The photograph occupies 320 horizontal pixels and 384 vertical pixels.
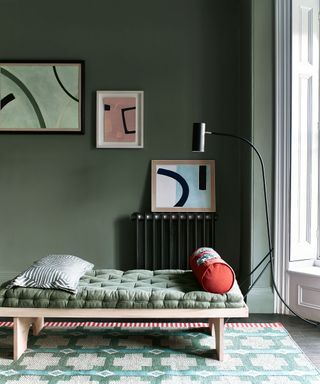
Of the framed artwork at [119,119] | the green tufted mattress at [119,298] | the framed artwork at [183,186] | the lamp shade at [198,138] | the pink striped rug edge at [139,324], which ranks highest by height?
the framed artwork at [119,119]

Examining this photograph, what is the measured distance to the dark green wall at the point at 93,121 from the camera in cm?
427

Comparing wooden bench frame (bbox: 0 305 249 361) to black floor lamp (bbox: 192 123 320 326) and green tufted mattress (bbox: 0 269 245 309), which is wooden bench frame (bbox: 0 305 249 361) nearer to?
green tufted mattress (bbox: 0 269 245 309)

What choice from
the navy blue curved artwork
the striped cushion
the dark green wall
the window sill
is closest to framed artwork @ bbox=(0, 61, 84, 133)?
the dark green wall

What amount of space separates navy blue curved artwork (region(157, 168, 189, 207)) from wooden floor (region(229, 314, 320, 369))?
1174mm

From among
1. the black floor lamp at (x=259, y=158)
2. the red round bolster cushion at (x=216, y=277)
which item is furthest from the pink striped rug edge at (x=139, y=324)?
the red round bolster cushion at (x=216, y=277)

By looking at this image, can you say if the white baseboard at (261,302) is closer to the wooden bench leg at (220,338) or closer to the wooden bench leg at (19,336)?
the wooden bench leg at (220,338)

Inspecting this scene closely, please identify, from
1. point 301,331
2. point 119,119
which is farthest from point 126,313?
point 119,119

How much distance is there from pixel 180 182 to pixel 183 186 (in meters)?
0.05

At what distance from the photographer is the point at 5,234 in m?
4.31

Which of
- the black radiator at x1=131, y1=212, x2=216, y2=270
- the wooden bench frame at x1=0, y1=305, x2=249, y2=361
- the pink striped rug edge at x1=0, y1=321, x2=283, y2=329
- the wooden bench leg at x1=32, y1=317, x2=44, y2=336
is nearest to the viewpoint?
the wooden bench frame at x1=0, y1=305, x2=249, y2=361

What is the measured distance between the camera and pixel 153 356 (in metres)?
2.84

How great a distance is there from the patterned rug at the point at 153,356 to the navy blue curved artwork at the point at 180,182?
3.94 ft

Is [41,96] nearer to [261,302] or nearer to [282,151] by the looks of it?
[282,151]

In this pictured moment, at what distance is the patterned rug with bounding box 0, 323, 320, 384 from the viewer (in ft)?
8.38
